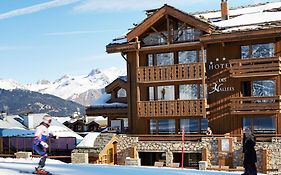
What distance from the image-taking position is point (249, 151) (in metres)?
11.7

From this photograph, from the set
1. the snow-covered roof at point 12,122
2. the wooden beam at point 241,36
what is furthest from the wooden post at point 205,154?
the snow-covered roof at point 12,122

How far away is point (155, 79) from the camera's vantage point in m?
28.2

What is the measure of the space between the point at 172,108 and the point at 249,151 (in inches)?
631

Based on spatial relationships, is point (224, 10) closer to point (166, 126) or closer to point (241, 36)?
point (241, 36)

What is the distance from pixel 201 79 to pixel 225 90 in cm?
141

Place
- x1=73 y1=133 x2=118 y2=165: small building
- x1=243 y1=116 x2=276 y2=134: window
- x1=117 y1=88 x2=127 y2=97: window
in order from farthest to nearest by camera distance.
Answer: x1=117 y1=88 x2=127 y2=97: window < x1=73 y1=133 x2=118 y2=165: small building < x1=243 y1=116 x2=276 y2=134: window

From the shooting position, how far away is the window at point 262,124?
83.9 feet

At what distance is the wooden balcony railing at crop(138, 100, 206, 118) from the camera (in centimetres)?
2692

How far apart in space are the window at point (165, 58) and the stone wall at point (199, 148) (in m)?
4.57

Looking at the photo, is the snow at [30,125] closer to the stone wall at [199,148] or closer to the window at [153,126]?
the stone wall at [199,148]

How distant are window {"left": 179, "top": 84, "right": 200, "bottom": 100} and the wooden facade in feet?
0.19

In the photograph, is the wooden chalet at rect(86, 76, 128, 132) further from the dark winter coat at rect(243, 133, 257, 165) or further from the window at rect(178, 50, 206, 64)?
the dark winter coat at rect(243, 133, 257, 165)

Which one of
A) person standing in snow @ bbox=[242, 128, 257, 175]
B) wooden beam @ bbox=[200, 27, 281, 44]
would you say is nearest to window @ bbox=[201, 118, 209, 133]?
wooden beam @ bbox=[200, 27, 281, 44]

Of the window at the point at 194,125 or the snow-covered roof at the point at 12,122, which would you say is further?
the snow-covered roof at the point at 12,122
